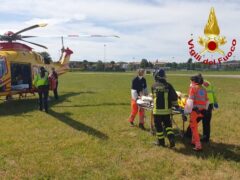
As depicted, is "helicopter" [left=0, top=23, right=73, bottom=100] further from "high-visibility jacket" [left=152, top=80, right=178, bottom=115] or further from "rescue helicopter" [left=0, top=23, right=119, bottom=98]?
"high-visibility jacket" [left=152, top=80, right=178, bottom=115]

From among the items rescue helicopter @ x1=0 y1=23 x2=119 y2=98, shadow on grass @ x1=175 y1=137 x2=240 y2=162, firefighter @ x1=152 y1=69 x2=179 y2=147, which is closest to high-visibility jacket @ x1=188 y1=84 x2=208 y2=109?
firefighter @ x1=152 y1=69 x2=179 y2=147

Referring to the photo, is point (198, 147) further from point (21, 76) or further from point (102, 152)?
point (21, 76)

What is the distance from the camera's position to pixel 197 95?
833 centimetres

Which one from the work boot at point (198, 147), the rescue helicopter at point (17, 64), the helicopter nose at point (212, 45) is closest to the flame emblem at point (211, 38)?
the helicopter nose at point (212, 45)

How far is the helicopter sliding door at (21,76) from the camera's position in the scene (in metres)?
17.0

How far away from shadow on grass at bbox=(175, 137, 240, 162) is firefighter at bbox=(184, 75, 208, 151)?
197mm

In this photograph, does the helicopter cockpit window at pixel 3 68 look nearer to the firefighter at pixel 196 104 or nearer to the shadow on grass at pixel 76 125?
the shadow on grass at pixel 76 125

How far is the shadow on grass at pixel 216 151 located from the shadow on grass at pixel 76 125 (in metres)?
2.32

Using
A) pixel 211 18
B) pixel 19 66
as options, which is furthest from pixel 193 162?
pixel 19 66

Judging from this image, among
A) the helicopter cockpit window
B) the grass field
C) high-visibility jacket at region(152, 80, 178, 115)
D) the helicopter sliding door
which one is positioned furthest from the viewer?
the helicopter sliding door

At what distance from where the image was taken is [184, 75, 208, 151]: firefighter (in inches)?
317

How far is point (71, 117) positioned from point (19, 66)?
19.9ft

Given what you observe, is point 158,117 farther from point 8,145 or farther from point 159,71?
point 8,145

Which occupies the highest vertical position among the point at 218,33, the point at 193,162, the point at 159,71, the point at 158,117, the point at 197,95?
the point at 218,33
